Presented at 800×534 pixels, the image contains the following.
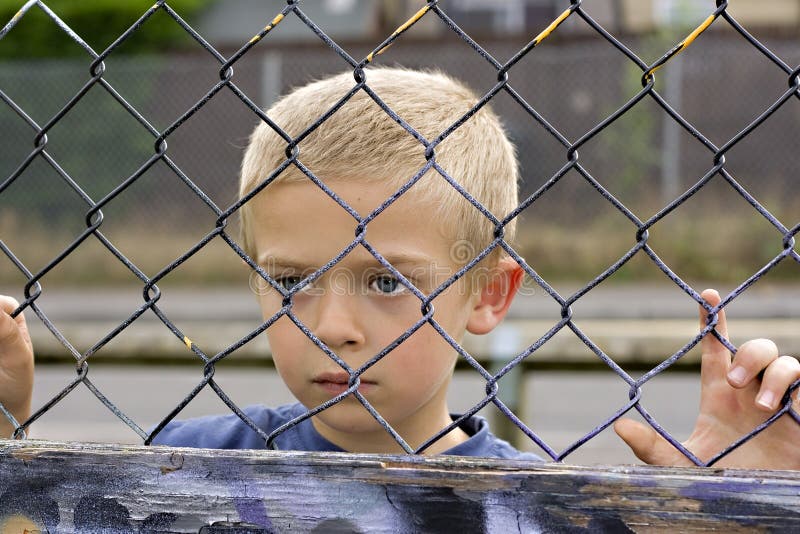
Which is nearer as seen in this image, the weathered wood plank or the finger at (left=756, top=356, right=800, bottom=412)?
the weathered wood plank

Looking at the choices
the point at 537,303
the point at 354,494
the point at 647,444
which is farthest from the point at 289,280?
the point at 537,303

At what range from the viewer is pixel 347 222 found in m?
1.50

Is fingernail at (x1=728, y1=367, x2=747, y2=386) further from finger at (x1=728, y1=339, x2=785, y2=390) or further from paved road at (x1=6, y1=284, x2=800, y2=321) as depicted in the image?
paved road at (x1=6, y1=284, x2=800, y2=321)

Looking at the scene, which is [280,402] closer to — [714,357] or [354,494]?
[714,357]

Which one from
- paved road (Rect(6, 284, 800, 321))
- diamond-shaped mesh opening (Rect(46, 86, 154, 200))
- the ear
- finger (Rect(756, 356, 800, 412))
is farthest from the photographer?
diamond-shaped mesh opening (Rect(46, 86, 154, 200))

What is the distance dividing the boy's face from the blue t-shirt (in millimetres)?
247

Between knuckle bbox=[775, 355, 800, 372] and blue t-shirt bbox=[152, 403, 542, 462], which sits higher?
knuckle bbox=[775, 355, 800, 372]

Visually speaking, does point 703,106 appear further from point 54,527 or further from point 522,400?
point 54,527

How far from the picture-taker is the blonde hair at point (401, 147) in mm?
1542

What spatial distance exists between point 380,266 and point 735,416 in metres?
0.66

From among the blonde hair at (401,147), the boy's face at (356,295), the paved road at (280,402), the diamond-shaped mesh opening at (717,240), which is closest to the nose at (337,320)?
the boy's face at (356,295)

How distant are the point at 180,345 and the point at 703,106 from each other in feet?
26.7

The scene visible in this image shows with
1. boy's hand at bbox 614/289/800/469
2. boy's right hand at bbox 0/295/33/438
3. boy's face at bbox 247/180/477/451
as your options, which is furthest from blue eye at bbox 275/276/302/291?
boy's hand at bbox 614/289/800/469

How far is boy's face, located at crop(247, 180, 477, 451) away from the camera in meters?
1.50
